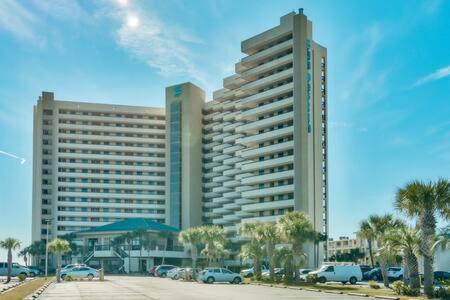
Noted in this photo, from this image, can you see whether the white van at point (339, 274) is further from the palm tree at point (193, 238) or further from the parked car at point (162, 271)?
the parked car at point (162, 271)

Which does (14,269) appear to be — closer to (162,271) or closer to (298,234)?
(162,271)

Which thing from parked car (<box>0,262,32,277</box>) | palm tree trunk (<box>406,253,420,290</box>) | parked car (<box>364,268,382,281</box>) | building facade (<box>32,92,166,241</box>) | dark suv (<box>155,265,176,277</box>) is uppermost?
building facade (<box>32,92,166,241</box>)

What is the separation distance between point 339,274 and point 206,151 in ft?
305

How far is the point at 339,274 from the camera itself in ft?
199

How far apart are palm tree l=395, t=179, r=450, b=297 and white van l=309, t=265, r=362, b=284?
883 inches

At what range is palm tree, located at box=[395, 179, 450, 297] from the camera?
38.0 metres

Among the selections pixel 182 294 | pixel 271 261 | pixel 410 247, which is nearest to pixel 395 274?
pixel 271 261

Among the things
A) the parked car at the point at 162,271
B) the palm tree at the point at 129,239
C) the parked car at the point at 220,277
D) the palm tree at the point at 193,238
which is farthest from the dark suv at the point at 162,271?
the parked car at the point at 220,277

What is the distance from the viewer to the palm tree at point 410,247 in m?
40.0

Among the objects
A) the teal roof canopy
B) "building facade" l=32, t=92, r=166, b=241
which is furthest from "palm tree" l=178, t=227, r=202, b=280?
"building facade" l=32, t=92, r=166, b=241

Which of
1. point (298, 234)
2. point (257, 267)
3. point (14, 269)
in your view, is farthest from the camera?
point (14, 269)

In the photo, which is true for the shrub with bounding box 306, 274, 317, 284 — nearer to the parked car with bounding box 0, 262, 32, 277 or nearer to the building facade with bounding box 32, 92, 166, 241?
the parked car with bounding box 0, 262, 32, 277

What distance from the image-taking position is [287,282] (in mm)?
59375

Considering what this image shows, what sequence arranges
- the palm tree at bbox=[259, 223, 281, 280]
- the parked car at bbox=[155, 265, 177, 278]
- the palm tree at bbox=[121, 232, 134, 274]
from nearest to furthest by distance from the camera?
the palm tree at bbox=[259, 223, 281, 280]
the parked car at bbox=[155, 265, 177, 278]
the palm tree at bbox=[121, 232, 134, 274]
